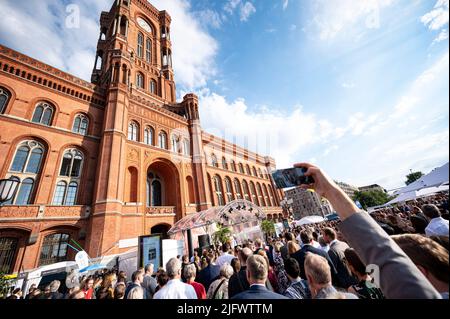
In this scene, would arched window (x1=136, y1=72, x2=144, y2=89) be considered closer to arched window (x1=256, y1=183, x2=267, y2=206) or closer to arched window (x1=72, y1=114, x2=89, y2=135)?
arched window (x1=72, y1=114, x2=89, y2=135)

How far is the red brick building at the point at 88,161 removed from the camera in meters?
10.2

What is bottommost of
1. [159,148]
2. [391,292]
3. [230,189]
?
[391,292]

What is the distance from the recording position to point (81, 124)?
1380cm

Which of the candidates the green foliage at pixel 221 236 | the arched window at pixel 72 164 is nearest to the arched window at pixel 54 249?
the arched window at pixel 72 164

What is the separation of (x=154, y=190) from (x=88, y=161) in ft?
19.9

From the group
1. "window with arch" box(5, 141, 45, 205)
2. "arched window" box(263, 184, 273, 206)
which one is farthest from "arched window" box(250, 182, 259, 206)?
"window with arch" box(5, 141, 45, 205)

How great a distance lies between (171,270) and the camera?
10.3ft

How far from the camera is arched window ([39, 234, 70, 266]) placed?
9992mm

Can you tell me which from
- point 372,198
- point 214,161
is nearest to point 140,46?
point 214,161

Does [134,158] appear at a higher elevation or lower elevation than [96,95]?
lower

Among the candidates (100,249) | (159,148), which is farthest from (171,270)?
(159,148)
